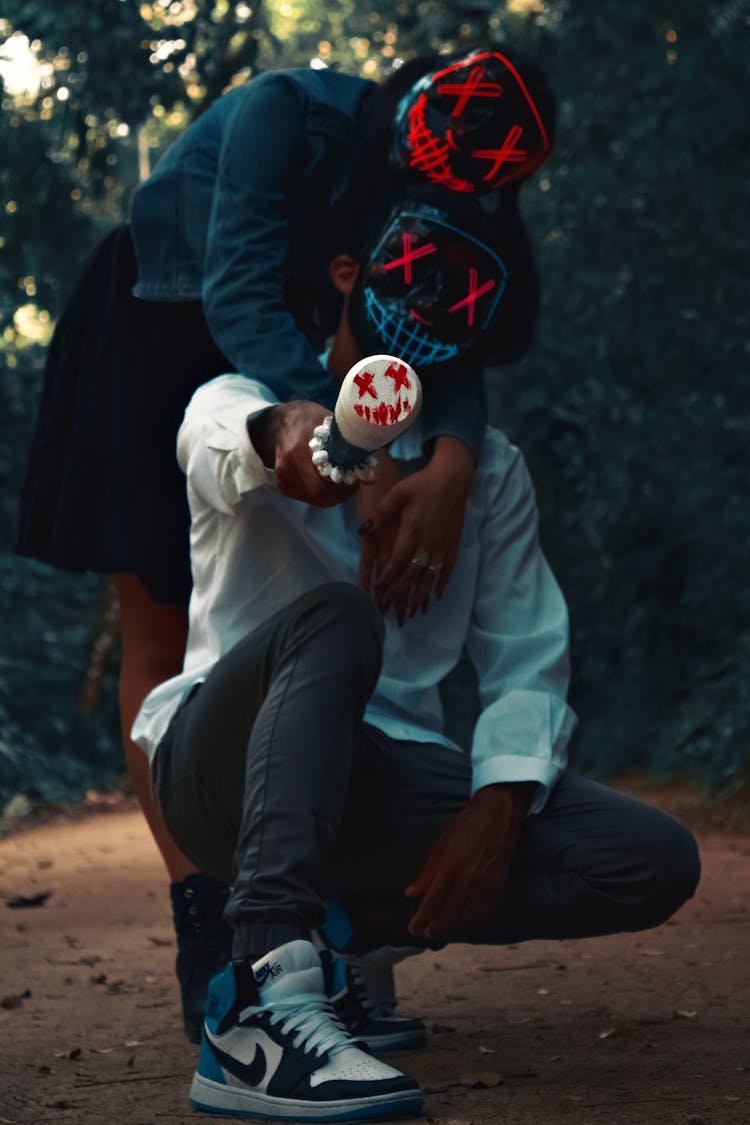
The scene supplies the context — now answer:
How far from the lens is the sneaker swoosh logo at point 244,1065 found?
81.0 inches

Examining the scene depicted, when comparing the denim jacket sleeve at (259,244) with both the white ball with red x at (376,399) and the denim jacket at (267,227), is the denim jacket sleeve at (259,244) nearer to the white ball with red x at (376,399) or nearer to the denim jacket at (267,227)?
the denim jacket at (267,227)

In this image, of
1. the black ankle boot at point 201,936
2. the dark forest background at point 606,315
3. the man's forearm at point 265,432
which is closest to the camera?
the man's forearm at point 265,432

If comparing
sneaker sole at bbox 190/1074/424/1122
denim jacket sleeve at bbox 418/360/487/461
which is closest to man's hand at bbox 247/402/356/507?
denim jacket sleeve at bbox 418/360/487/461

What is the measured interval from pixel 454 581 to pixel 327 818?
639 millimetres

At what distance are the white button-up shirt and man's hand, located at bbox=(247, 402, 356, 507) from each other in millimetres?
83

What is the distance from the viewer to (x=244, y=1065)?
208 cm

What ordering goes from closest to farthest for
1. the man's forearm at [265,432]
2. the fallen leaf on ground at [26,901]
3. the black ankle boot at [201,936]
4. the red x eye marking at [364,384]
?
the red x eye marking at [364,384]
the man's forearm at [265,432]
the black ankle boot at [201,936]
the fallen leaf on ground at [26,901]

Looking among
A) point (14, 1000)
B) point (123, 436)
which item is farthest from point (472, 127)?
point (14, 1000)

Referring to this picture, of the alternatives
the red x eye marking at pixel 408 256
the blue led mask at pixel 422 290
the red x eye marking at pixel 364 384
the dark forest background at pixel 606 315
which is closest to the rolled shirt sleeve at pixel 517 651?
the blue led mask at pixel 422 290

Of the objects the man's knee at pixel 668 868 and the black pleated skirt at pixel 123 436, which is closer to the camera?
the man's knee at pixel 668 868

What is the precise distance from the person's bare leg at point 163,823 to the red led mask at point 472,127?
3.40 feet

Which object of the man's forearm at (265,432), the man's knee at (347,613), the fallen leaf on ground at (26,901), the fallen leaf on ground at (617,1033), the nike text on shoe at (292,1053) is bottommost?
the fallen leaf on ground at (26,901)

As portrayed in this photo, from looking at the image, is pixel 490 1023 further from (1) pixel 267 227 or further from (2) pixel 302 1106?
(1) pixel 267 227

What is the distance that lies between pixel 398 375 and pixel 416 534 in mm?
463
